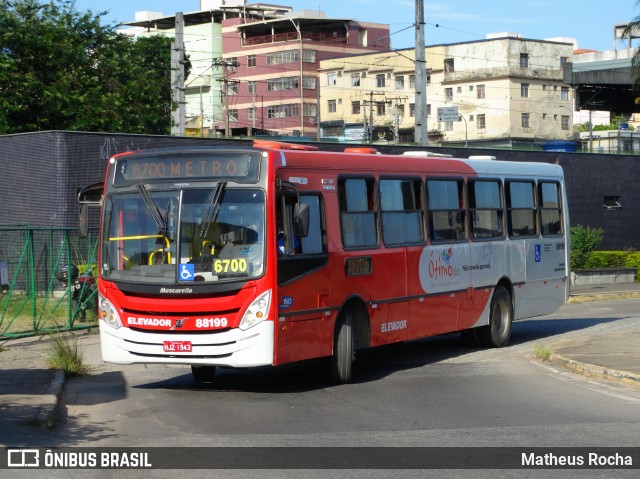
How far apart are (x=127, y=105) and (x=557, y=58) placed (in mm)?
56472

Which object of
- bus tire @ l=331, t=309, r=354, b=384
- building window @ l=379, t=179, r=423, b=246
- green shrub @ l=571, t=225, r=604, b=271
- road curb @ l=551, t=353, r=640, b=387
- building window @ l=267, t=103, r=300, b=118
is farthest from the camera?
building window @ l=267, t=103, r=300, b=118

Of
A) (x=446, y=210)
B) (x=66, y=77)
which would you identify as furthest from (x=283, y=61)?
(x=446, y=210)

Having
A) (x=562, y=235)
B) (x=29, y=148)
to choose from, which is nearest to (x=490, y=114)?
(x=29, y=148)

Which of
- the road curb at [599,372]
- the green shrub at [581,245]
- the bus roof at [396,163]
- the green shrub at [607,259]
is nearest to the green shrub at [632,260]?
the green shrub at [607,259]

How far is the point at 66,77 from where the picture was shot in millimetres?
46844

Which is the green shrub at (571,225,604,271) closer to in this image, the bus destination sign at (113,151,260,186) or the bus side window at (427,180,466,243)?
the bus side window at (427,180,466,243)

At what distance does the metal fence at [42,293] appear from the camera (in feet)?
68.1

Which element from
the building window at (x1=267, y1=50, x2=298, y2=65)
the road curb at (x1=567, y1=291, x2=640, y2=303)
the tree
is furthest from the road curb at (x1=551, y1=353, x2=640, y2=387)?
the building window at (x1=267, y1=50, x2=298, y2=65)

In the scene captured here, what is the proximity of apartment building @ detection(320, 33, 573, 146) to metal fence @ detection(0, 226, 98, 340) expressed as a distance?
67.5 metres

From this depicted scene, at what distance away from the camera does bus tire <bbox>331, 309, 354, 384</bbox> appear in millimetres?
13898

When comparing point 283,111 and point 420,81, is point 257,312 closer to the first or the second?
point 420,81

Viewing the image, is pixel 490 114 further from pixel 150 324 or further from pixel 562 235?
pixel 150 324

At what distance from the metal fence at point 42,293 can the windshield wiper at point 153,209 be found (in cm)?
719

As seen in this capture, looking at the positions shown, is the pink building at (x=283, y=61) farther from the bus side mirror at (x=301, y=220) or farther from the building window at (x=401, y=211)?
the bus side mirror at (x=301, y=220)
